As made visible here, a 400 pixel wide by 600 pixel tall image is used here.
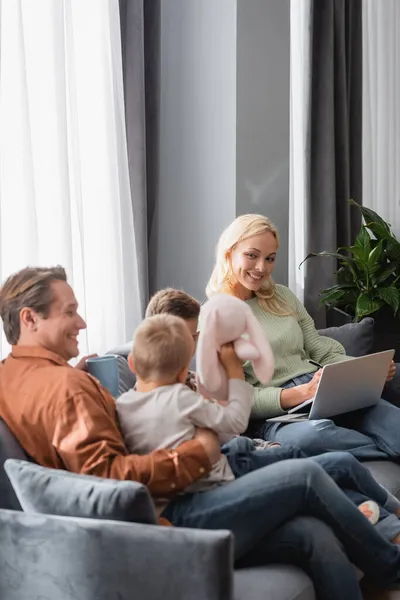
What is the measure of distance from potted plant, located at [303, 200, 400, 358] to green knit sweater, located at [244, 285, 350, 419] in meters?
0.87

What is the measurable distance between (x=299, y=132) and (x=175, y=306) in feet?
8.40

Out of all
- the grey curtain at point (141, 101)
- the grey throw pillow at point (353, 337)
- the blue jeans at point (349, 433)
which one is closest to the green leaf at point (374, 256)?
the grey throw pillow at point (353, 337)

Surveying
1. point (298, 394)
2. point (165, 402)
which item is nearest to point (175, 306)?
point (165, 402)

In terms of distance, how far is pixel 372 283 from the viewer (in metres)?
4.34

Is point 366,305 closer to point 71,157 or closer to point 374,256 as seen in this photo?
point 374,256

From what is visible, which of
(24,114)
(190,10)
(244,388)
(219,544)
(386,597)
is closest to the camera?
(219,544)

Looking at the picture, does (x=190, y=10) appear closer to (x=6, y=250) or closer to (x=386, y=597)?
(x=6, y=250)

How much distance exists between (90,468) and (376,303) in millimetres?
2713

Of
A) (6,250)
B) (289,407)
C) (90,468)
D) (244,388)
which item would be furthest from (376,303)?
(90,468)

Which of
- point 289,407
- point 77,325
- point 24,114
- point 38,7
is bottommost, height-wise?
point 289,407

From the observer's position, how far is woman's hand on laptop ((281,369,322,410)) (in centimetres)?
292

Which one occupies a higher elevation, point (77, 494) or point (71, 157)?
point (71, 157)

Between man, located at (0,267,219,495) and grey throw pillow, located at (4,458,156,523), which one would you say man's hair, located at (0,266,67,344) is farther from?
grey throw pillow, located at (4,458,156,523)

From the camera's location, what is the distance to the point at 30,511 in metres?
1.78
